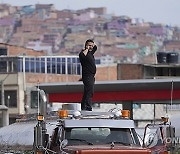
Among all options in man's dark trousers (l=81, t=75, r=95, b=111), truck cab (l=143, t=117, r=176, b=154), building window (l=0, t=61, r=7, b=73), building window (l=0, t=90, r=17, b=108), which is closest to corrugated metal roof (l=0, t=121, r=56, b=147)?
man's dark trousers (l=81, t=75, r=95, b=111)

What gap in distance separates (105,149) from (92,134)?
36.8 inches

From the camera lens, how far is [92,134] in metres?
15.0

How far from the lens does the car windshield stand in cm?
1488

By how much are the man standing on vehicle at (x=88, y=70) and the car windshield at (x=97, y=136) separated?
3329 mm

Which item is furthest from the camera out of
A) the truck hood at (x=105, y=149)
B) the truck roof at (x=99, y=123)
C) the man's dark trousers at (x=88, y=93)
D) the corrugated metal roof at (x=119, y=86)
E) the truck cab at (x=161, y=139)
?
the corrugated metal roof at (x=119, y=86)

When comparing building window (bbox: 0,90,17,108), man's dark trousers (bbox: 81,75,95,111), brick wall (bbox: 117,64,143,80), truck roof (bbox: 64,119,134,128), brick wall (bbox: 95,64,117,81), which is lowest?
building window (bbox: 0,90,17,108)

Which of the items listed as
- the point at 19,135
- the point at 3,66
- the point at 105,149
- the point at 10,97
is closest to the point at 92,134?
the point at 105,149

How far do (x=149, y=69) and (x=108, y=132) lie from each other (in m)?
65.3

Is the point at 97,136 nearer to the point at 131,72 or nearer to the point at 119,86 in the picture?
the point at 119,86

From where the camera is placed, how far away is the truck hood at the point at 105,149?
1399 cm

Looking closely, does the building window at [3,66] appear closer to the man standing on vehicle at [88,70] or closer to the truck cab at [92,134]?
the man standing on vehicle at [88,70]

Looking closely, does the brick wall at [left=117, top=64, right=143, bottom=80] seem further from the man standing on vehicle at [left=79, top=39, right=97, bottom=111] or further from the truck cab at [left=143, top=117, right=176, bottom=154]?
the truck cab at [left=143, top=117, right=176, bottom=154]

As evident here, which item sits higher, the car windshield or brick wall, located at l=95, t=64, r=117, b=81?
the car windshield

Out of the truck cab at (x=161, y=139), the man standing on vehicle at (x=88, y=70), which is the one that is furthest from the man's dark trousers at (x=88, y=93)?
the truck cab at (x=161, y=139)
